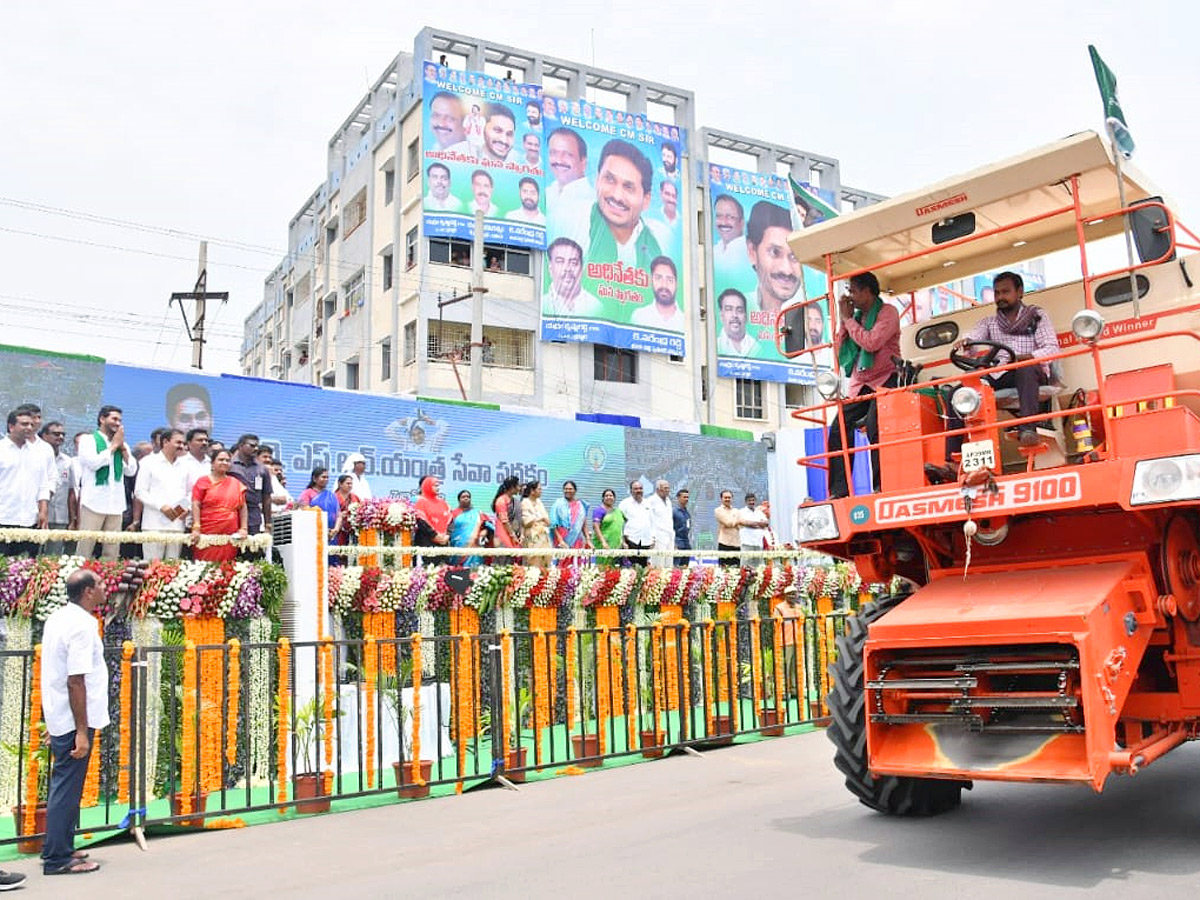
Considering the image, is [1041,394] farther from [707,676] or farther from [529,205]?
[529,205]

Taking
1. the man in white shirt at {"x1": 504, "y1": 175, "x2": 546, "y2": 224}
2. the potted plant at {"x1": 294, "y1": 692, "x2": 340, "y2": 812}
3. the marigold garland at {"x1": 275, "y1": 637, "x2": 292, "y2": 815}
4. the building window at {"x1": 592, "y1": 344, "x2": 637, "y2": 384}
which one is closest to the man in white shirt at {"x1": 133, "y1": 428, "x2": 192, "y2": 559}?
the potted plant at {"x1": 294, "y1": 692, "x2": 340, "y2": 812}

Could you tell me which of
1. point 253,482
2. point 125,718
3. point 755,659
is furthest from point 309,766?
point 755,659

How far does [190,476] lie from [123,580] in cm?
332

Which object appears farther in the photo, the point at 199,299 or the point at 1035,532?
the point at 199,299

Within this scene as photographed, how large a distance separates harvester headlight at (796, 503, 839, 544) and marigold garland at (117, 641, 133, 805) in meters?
4.52

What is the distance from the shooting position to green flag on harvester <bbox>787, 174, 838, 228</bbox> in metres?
7.90

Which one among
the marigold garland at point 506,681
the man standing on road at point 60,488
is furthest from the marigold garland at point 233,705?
the man standing on road at point 60,488

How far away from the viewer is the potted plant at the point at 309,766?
8.07 m

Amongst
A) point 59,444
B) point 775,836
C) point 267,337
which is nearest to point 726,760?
point 775,836

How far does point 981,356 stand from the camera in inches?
276

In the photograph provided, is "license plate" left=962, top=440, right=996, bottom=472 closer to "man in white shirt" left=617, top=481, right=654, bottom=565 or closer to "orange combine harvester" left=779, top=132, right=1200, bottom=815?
"orange combine harvester" left=779, top=132, right=1200, bottom=815

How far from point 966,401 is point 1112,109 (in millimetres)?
2052

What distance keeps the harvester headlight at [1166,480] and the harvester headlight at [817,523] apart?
182 cm

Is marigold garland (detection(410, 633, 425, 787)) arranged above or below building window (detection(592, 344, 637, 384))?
below
